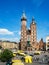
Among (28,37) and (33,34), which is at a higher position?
(33,34)

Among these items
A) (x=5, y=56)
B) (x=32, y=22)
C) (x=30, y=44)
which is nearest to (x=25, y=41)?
(x=30, y=44)

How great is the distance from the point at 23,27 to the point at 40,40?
18.1 meters

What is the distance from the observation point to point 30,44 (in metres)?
148

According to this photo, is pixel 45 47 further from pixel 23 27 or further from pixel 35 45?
pixel 23 27

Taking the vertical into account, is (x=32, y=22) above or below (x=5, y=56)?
above

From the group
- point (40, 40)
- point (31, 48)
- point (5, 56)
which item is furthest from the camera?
point (40, 40)

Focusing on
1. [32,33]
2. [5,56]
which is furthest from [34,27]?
[5,56]

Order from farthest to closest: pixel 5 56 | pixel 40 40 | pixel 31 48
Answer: pixel 40 40
pixel 31 48
pixel 5 56

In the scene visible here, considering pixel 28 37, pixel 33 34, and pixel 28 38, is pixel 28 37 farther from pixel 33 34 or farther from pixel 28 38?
pixel 33 34

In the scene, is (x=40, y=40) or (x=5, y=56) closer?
(x=5, y=56)

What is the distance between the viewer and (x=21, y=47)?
149000 mm

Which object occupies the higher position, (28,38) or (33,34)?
(33,34)

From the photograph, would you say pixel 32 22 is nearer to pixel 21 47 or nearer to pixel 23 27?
pixel 23 27

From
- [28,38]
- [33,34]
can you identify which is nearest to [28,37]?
[28,38]
